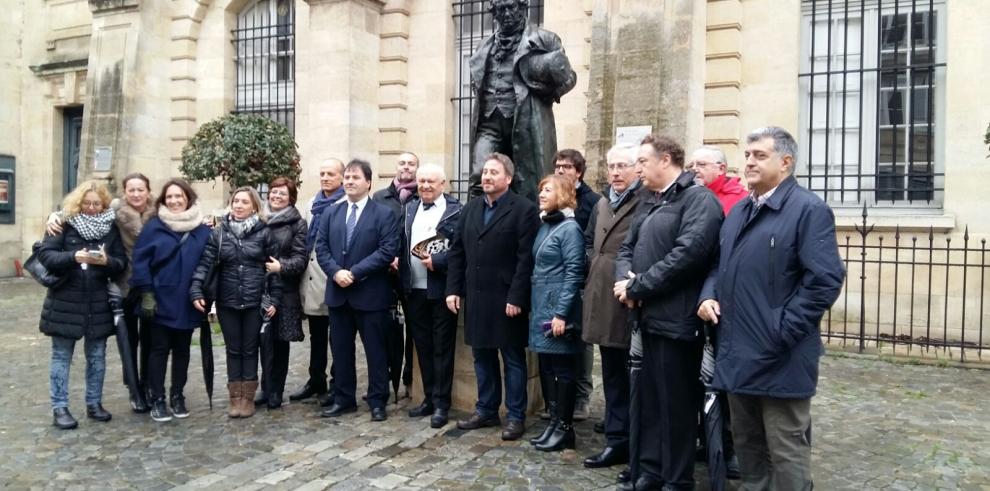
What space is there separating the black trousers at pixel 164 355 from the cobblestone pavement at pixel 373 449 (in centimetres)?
28

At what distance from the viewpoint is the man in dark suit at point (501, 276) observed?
541 cm

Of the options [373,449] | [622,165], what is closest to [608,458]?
[373,449]

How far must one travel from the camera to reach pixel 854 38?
10484 millimetres

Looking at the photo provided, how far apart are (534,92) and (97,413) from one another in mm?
4068

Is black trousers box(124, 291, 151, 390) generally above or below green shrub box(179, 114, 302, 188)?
below

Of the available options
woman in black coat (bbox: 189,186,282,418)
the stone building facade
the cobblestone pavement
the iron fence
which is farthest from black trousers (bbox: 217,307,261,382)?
the iron fence

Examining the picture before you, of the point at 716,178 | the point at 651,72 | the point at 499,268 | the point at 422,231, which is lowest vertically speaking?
the point at 499,268

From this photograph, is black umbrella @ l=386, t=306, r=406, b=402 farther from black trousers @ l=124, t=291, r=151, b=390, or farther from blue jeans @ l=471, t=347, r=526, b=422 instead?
black trousers @ l=124, t=291, r=151, b=390

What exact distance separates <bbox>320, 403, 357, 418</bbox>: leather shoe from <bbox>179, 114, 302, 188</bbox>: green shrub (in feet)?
17.8

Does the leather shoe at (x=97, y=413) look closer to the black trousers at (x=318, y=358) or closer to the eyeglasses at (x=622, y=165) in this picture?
the black trousers at (x=318, y=358)

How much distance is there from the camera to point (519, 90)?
19.9ft

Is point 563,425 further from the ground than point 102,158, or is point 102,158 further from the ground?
point 102,158

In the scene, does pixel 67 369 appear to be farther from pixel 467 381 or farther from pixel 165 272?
pixel 467 381

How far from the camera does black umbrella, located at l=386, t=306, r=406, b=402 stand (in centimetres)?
646
